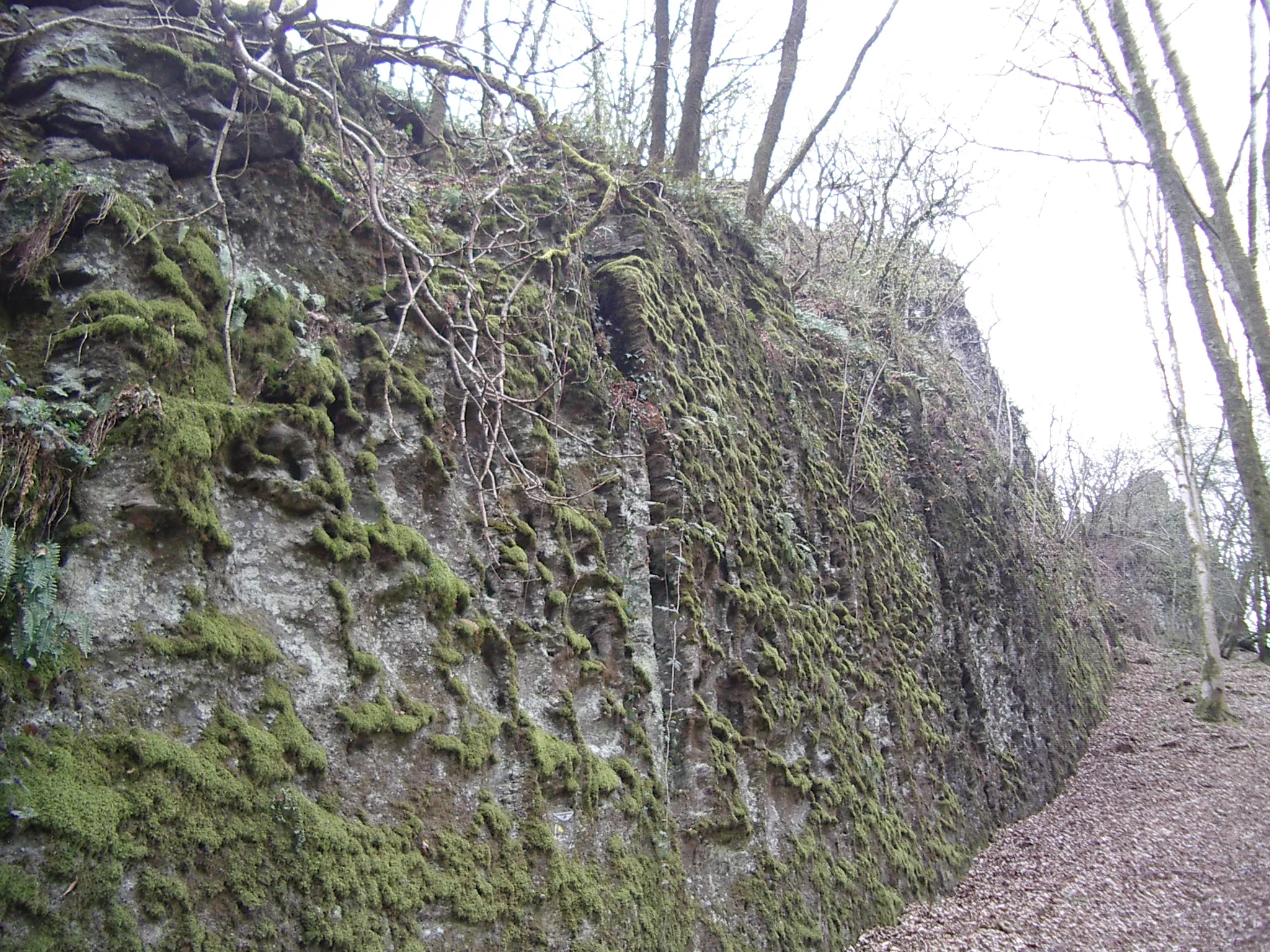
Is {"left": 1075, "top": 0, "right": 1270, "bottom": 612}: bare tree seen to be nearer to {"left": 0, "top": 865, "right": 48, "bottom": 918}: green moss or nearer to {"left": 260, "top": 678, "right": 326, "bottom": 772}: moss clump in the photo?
{"left": 260, "top": 678, "right": 326, "bottom": 772}: moss clump

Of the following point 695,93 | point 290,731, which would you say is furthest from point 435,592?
point 695,93

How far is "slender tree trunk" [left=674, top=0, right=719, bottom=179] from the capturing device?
31.1ft

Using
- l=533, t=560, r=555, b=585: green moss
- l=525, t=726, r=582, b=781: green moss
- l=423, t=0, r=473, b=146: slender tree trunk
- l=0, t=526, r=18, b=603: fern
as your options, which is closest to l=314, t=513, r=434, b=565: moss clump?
l=533, t=560, r=555, b=585: green moss

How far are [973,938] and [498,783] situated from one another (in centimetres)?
450

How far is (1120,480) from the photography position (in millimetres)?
21047

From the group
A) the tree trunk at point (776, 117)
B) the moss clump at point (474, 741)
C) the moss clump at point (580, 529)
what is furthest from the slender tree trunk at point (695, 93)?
the moss clump at point (474, 741)

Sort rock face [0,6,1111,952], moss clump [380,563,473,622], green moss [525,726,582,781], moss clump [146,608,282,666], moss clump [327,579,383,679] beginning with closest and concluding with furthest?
rock face [0,6,1111,952], moss clump [146,608,282,666], moss clump [327,579,383,679], moss clump [380,563,473,622], green moss [525,726,582,781]

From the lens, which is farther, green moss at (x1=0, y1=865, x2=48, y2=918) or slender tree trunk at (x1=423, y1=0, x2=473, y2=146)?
slender tree trunk at (x1=423, y1=0, x2=473, y2=146)

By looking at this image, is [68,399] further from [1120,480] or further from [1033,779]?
[1120,480]

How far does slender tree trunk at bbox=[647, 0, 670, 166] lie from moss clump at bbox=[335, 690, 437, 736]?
7704 millimetres

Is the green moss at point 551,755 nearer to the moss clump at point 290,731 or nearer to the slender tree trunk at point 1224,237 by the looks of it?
the moss clump at point 290,731

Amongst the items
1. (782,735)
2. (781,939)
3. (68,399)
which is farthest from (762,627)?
(68,399)

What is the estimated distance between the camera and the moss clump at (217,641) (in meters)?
2.80

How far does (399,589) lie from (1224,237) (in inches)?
211
